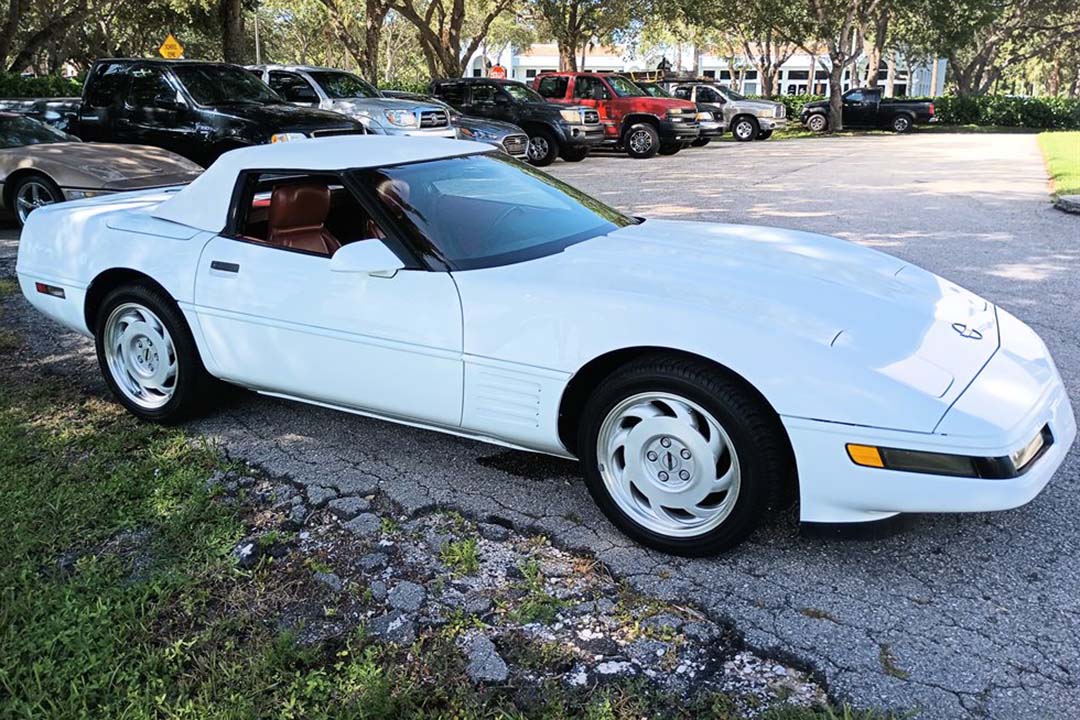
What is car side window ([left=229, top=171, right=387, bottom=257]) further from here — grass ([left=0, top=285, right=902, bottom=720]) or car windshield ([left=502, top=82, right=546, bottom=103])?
car windshield ([left=502, top=82, right=546, bottom=103])

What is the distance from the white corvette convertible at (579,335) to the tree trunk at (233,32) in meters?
15.6

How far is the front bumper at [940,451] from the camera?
2.52 m

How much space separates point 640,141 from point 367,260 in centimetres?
1776

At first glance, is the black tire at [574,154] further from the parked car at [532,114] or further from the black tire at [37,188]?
the black tire at [37,188]

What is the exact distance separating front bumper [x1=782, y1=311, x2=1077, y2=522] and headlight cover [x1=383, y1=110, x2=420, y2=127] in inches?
486

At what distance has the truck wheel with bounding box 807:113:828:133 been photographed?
109 ft

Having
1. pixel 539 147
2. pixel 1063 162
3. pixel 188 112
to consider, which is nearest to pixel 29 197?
pixel 188 112

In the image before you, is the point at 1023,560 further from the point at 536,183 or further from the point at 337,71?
the point at 337,71

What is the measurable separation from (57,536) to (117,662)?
89cm

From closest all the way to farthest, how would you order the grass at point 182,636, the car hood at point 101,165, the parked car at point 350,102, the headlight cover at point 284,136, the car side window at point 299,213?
the grass at point 182,636 < the car side window at point 299,213 < the car hood at point 101,165 < the headlight cover at point 284,136 < the parked car at point 350,102

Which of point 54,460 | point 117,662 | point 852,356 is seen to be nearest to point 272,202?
point 54,460

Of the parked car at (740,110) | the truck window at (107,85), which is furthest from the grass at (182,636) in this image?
the parked car at (740,110)

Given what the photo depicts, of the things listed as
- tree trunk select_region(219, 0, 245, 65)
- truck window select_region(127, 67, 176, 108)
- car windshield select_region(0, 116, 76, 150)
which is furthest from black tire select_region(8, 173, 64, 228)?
tree trunk select_region(219, 0, 245, 65)

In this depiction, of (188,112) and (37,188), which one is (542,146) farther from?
(37,188)
